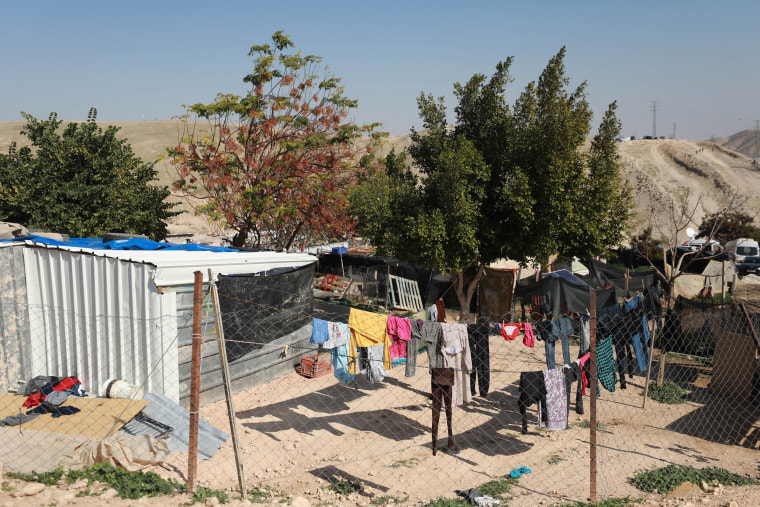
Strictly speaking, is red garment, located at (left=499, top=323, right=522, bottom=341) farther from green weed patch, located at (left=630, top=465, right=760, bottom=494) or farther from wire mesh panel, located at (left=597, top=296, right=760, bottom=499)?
green weed patch, located at (left=630, top=465, right=760, bottom=494)

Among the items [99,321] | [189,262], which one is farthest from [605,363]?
[99,321]

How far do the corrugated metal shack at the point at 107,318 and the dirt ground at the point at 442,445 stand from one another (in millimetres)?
1181

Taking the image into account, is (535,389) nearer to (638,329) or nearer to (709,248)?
(638,329)

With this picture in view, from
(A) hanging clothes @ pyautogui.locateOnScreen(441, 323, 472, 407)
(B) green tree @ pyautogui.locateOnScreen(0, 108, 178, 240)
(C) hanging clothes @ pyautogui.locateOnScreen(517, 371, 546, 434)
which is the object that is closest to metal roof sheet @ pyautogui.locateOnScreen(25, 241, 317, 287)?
(A) hanging clothes @ pyautogui.locateOnScreen(441, 323, 472, 407)

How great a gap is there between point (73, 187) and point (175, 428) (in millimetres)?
12777

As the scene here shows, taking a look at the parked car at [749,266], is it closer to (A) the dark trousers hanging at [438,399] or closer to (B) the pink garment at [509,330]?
(B) the pink garment at [509,330]

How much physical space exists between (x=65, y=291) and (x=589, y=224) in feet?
33.4

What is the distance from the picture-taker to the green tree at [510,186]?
1057 centimetres

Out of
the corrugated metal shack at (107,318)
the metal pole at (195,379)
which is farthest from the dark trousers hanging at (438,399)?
the corrugated metal shack at (107,318)

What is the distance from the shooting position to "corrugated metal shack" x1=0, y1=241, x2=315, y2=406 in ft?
26.8

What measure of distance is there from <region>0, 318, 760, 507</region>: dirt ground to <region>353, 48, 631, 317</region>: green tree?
9.93ft

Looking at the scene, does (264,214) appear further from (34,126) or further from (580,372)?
(580,372)

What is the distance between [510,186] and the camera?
432 inches

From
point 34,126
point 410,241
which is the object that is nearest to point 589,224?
point 410,241
